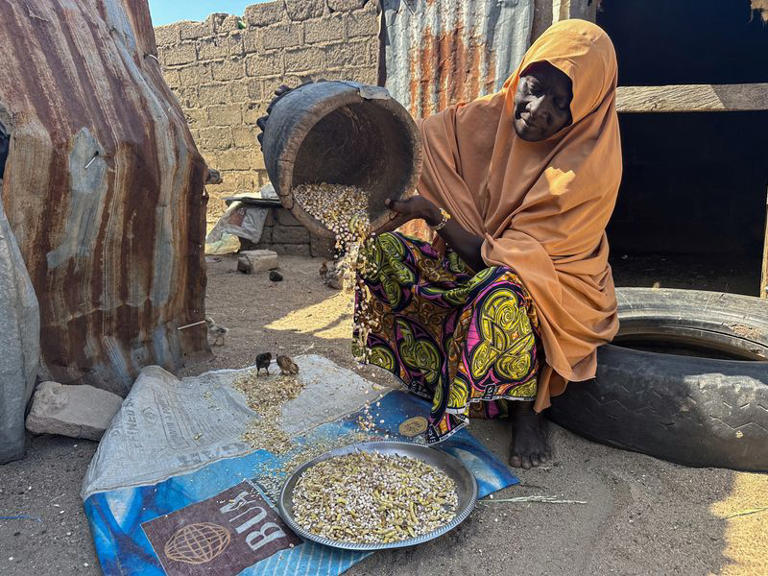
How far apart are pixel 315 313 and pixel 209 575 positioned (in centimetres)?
310

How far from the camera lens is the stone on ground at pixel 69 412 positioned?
2471 millimetres

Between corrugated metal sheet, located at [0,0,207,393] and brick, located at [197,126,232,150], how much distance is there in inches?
222

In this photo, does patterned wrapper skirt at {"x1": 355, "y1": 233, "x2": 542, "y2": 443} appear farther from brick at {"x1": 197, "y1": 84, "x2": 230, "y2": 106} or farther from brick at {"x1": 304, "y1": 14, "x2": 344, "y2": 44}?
brick at {"x1": 197, "y1": 84, "x2": 230, "y2": 106}

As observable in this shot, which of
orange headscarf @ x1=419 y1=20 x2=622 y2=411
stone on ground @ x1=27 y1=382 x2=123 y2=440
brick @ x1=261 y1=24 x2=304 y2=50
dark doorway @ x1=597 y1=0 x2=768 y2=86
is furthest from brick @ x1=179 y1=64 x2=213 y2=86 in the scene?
stone on ground @ x1=27 y1=382 x2=123 y2=440

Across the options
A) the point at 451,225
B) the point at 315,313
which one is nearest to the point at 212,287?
the point at 315,313

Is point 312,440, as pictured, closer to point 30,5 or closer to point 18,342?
point 18,342

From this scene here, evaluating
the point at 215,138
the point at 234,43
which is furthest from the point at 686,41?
the point at 215,138

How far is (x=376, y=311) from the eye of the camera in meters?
2.88

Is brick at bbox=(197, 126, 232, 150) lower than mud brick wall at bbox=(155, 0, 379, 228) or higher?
lower

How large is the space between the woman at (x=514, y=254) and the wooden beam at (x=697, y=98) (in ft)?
4.04

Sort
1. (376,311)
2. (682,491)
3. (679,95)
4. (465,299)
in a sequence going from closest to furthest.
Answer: (682,491) → (465,299) → (376,311) → (679,95)

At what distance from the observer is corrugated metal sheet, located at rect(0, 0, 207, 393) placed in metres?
2.50

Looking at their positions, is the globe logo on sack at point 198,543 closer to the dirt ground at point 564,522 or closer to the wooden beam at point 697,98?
the dirt ground at point 564,522

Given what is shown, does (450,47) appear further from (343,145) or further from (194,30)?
(194,30)
